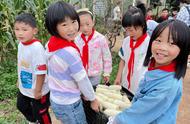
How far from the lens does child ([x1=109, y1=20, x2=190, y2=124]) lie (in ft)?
4.42

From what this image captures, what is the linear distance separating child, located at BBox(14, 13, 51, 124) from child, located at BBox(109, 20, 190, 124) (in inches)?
41.9

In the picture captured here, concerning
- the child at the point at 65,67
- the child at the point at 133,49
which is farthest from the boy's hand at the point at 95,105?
the child at the point at 133,49

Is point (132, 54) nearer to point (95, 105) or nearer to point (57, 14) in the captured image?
point (95, 105)

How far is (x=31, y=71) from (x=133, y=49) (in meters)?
0.90

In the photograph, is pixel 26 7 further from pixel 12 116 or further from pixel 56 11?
pixel 56 11

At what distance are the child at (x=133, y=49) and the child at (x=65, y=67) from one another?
534 millimetres

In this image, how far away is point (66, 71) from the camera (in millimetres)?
1801

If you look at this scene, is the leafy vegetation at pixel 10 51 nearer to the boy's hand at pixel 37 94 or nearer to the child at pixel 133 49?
the boy's hand at pixel 37 94

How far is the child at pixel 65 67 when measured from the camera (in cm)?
177

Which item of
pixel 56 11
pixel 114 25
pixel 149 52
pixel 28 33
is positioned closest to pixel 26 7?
pixel 114 25

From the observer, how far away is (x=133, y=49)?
2389 mm

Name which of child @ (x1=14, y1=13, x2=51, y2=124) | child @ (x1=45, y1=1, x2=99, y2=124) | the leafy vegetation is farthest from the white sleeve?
the leafy vegetation

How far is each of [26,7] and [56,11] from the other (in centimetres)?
307

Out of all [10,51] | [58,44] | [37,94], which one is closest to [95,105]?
[58,44]
